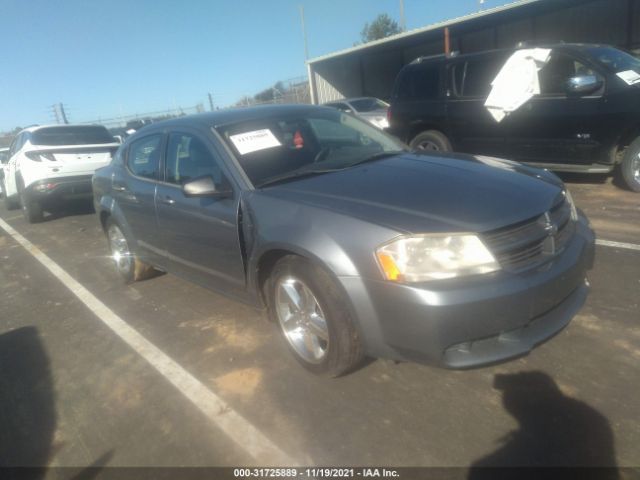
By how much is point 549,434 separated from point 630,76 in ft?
17.3

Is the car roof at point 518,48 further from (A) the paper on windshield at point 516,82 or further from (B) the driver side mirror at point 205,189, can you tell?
(B) the driver side mirror at point 205,189

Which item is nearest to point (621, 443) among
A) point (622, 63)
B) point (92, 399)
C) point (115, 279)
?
point (92, 399)

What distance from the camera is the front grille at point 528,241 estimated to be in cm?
219

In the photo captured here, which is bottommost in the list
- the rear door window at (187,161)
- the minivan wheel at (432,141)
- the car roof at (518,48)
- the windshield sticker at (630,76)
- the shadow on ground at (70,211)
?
the shadow on ground at (70,211)

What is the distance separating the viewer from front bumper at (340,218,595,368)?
2084mm

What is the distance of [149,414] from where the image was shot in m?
2.66

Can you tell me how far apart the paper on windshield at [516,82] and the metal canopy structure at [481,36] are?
6.97m

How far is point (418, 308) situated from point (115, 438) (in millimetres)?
1759

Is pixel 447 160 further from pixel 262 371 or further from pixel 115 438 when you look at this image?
pixel 115 438

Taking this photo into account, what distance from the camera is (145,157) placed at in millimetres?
4129

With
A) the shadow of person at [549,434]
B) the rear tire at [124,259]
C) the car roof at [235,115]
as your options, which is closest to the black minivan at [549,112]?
the car roof at [235,115]

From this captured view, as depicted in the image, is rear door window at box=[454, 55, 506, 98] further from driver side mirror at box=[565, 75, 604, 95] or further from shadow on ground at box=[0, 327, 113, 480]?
shadow on ground at box=[0, 327, 113, 480]

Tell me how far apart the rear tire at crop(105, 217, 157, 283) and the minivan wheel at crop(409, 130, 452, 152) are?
468cm

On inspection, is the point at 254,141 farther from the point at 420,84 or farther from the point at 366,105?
the point at 366,105
